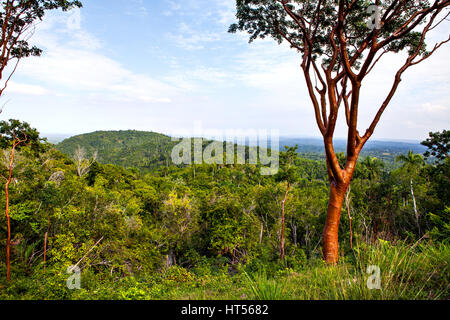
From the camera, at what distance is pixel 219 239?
14.8 meters

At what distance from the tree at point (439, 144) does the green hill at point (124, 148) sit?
236 feet

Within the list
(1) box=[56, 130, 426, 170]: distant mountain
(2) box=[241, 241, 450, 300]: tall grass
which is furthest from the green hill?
(2) box=[241, 241, 450, 300]: tall grass

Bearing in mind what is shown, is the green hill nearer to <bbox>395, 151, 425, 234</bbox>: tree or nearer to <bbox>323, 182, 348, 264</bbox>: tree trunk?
<bbox>395, 151, 425, 234</bbox>: tree

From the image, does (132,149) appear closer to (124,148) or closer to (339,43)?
(124,148)

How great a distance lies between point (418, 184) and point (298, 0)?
2356 centimetres

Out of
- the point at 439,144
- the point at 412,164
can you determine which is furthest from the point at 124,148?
the point at 439,144

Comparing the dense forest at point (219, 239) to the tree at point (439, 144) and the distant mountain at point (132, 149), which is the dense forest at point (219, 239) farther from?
the distant mountain at point (132, 149)

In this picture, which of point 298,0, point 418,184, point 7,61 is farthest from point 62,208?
point 418,184

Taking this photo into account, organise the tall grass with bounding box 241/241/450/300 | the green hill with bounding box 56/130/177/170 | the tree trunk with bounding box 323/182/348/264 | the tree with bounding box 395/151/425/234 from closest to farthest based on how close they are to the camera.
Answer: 1. the tall grass with bounding box 241/241/450/300
2. the tree trunk with bounding box 323/182/348/264
3. the tree with bounding box 395/151/425/234
4. the green hill with bounding box 56/130/177/170

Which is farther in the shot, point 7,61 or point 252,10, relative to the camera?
point 252,10

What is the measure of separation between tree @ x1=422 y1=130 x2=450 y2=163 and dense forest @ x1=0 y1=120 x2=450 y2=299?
0.08m

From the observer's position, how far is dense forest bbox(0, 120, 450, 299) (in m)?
2.89

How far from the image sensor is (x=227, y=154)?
237 ft
